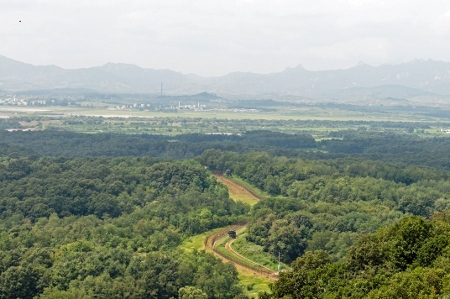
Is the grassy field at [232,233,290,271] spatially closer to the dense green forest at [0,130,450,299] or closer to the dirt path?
the dense green forest at [0,130,450,299]

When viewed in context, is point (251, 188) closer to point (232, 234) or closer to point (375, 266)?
point (232, 234)

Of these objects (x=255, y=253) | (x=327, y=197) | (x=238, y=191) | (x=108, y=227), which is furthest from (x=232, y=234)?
(x=238, y=191)

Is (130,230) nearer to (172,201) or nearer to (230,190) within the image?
(172,201)

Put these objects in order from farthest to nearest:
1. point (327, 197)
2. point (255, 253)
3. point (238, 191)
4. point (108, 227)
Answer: point (238, 191) → point (327, 197) → point (108, 227) → point (255, 253)

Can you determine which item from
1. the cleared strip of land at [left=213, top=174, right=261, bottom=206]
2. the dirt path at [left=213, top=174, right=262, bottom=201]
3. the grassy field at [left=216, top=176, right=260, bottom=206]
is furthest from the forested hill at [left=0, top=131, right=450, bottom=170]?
the cleared strip of land at [left=213, top=174, right=261, bottom=206]

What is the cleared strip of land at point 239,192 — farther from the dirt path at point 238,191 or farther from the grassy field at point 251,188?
the grassy field at point 251,188

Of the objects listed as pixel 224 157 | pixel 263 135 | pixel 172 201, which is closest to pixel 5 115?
pixel 263 135

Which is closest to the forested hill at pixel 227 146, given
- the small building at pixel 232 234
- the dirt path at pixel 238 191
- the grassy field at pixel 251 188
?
the grassy field at pixel 251 188
